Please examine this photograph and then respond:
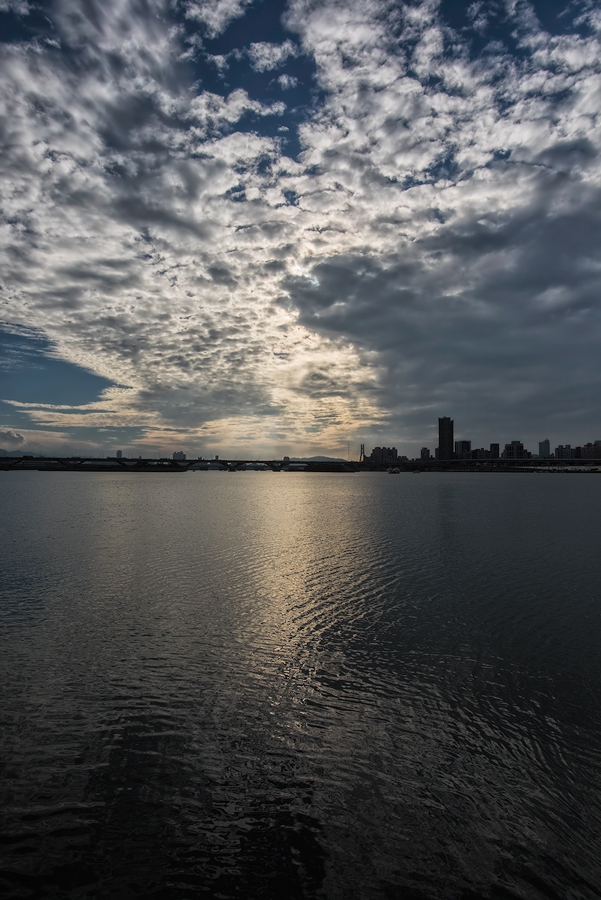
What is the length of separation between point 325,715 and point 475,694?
3.69 metres

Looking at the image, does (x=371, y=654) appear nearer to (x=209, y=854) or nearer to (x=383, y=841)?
(x=383, y=841)

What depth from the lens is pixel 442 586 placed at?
61.8ft

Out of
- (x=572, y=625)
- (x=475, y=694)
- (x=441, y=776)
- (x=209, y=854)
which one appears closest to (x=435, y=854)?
(x=441, y=776)

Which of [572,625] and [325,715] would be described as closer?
[325,715]

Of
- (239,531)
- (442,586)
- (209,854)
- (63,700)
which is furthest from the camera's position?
(239,531)

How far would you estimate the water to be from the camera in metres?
5.60

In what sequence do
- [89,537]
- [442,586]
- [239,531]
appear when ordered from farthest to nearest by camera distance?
[239,531]
[89,537]
[442,586]

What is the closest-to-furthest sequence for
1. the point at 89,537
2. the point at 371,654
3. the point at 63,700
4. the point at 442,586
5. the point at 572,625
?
the point at 63,700 → the point at 371,654 → the point at 572,625 → the point at 442,586 → the point at 89,537

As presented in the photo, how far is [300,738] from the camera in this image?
325 inches

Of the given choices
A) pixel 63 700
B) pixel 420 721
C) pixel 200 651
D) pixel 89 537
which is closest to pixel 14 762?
pixel 63 700

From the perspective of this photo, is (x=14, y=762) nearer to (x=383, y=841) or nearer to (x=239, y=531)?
(x=383, y=841)

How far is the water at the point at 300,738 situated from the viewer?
→ 5.60m

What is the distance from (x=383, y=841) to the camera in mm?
5988

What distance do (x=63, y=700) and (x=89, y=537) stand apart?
22.9m
